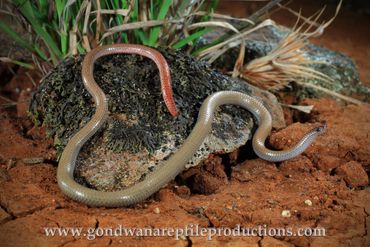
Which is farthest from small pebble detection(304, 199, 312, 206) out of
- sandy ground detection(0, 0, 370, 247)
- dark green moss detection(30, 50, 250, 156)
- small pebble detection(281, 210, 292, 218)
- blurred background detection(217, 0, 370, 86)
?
blurred background detection(217, 0, 370, 86)

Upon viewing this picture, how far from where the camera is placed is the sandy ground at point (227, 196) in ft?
10.9

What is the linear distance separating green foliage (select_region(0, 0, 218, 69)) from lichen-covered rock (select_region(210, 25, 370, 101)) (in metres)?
0.97

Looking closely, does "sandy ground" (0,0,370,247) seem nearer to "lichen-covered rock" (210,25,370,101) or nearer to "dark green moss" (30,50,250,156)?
"dark green moss" (30,50,250,156)

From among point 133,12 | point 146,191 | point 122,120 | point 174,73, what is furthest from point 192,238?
point 133,12

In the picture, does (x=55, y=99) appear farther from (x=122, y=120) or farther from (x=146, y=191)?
(x=146, y=191)

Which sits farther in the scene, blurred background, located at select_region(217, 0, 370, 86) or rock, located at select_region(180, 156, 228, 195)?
blurred background, located at select_region(217, 0, 370, 86)

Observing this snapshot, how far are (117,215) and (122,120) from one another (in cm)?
97

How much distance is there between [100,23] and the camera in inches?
173

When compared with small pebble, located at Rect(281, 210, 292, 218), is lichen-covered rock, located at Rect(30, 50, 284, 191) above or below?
above

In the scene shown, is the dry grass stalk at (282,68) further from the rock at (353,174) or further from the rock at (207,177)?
the rock at (207,177)

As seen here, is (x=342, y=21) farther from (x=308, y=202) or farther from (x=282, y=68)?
(x=308, y=202)

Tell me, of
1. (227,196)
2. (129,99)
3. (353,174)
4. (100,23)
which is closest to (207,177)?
(227,196)

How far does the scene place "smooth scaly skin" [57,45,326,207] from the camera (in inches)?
138

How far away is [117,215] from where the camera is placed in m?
3.45
